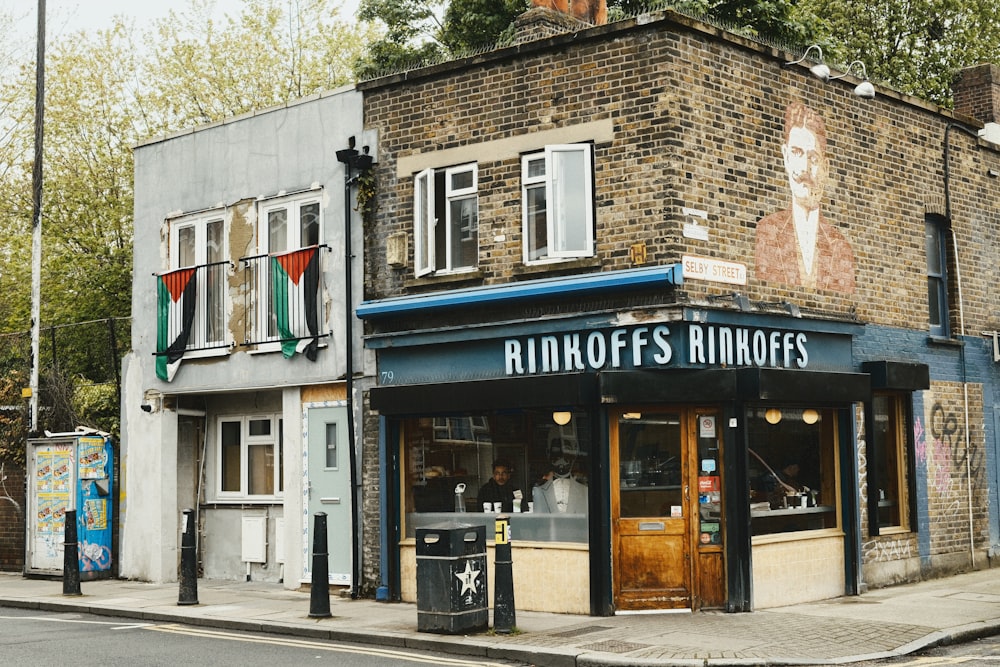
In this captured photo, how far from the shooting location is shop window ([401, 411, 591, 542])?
13.9 meters

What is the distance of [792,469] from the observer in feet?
48.0

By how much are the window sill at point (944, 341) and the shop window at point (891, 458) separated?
113cm

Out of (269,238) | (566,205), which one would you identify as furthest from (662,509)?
(269,238)

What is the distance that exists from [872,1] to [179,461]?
24414mm

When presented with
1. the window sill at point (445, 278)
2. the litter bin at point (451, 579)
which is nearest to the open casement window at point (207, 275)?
the window sill at point (445, 278)

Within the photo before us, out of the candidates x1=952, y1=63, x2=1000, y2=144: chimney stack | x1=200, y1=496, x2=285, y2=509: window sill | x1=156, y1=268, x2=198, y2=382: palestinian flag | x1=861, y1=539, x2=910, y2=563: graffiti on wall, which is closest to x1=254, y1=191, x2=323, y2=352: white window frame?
x1=156, y1=268, x2=198, y2=382: palestinian flag

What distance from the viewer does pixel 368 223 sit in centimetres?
1591

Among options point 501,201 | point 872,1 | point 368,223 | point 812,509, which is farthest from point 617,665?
point 872,1

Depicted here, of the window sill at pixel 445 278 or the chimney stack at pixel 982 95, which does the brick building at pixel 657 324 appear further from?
the chimney stack at pixel 982 95

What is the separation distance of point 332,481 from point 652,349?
5.32 metres

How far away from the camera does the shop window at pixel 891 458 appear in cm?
1598

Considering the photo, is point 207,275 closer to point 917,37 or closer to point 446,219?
point 446,219

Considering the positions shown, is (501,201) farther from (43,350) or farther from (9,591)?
(43,350)

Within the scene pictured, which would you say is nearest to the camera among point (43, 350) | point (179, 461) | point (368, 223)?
Result: point (368, 223)
